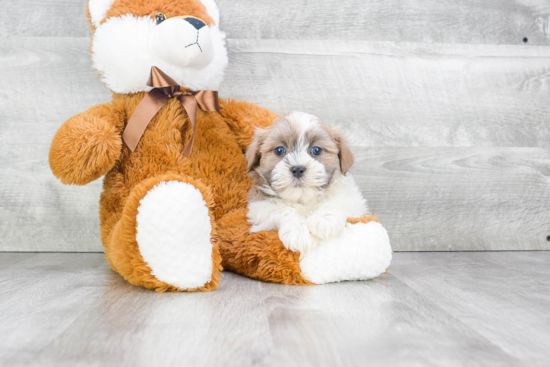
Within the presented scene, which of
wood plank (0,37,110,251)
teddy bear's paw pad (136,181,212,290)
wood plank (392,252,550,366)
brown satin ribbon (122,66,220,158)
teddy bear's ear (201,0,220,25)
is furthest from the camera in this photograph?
wood plank (0,37,110,251)

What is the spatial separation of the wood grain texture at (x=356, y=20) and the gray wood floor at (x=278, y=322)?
1130 millimetres

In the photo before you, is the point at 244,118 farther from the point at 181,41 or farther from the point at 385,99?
the point at 385,99

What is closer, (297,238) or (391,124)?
(297,238)

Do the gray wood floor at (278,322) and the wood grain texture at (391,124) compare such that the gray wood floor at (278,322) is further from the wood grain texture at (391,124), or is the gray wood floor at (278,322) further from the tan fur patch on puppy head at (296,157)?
the wood grain texture at (391,124)

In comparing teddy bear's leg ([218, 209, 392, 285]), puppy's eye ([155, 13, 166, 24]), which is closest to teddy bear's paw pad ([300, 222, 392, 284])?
teddy bear's leg ([218, 209, 392, 285])

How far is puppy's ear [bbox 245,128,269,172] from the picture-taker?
5.01 ft

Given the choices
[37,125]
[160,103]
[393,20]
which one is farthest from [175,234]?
[393,20]

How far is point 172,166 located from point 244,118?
369 millimetres

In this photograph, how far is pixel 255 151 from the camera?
1.53 metres

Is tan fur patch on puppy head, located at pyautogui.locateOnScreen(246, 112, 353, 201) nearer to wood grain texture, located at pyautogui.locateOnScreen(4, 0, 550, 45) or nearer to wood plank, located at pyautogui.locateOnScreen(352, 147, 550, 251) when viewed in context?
wood plank, located at pyautogui.locateOnScreen(352, 147, 550, 251)

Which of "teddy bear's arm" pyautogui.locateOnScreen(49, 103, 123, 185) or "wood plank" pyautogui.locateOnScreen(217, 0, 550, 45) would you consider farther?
"wood plank" pyautogui.locateOnScreen(217, 0, 550, 45)

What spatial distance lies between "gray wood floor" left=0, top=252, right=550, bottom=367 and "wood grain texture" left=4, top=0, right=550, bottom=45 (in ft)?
3.71

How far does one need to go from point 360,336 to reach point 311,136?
0.71 m

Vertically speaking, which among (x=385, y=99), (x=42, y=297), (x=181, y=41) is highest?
(x=181, y=41)
